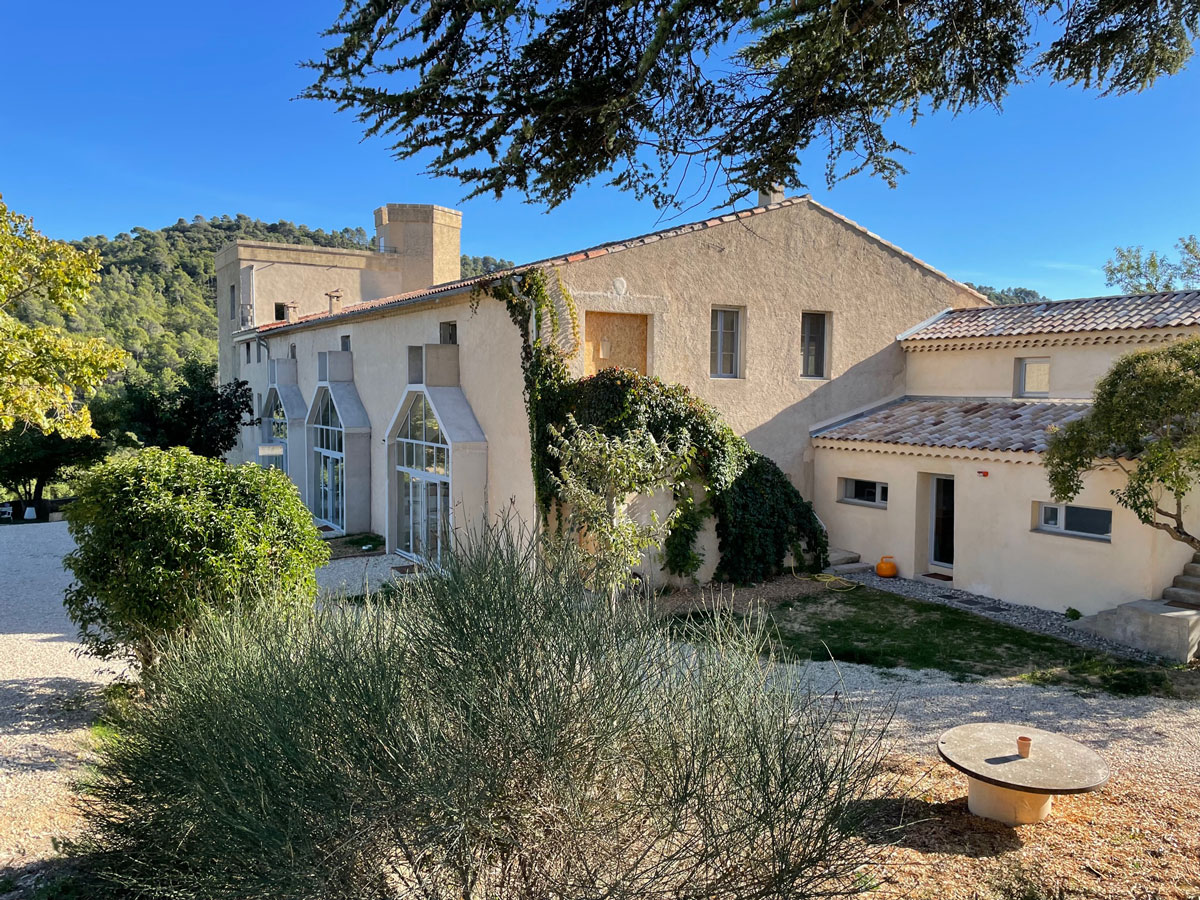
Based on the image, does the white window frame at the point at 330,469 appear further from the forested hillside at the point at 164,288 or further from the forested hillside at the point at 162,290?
the forested hillside at the point at 162,290

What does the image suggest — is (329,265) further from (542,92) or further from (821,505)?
(542,92)

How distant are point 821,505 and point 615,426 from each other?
6.58 m

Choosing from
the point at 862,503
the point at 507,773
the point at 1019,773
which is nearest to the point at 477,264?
the point at 862,503

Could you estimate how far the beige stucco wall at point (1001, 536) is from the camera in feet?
42.2

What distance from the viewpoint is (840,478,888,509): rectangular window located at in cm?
1752

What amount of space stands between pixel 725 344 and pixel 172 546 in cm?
1201

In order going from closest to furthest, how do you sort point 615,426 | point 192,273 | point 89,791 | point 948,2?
point 89,791 < point 948,2 < point 615,426 < point 192,273

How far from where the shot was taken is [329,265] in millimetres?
35156

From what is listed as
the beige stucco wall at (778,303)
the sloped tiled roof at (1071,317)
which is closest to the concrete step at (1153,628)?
the sloped tiled roof at (1071,317)

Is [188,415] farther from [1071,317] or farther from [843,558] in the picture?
[1071,317]

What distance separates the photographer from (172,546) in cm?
838

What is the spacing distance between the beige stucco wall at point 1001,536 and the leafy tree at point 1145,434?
0.73 m

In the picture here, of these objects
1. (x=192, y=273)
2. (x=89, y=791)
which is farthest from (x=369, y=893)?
(x=192, y=273)

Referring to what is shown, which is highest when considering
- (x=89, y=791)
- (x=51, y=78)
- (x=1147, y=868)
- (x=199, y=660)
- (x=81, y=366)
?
(x=51, y=78)
